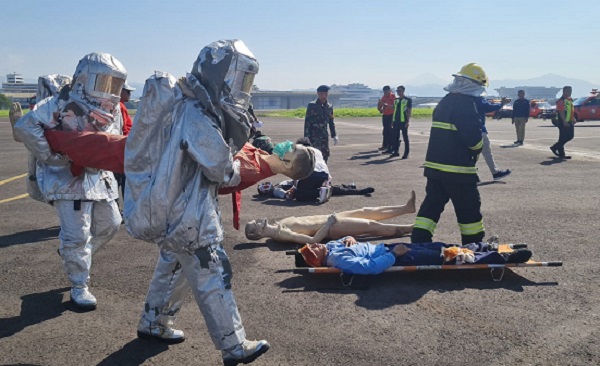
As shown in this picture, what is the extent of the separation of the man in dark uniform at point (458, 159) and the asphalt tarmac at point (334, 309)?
0.73 meters

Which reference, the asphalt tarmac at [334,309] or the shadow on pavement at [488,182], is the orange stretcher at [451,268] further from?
the shadow on pavement at [488,182]

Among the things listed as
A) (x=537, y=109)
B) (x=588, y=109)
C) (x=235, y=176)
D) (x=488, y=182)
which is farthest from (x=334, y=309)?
(x=537, y=109)

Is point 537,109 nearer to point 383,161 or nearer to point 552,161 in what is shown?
point 552,161

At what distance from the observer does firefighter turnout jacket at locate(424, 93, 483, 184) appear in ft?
20.0

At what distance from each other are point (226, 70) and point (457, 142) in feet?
11.8

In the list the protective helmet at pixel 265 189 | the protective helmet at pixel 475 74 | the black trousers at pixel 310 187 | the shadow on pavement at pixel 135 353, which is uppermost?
the protective helmet at pixel 475 74

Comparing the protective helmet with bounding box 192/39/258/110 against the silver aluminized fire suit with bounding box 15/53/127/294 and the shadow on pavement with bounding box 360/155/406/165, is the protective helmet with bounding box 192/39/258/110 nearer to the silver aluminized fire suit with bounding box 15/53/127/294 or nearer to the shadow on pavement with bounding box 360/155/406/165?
the silver aluminized fire suit with bounding box 15/53/127/294

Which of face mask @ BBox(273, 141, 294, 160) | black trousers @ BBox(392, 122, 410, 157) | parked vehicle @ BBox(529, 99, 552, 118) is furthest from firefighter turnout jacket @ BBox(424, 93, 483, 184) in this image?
parked vehicle @ BBox(529, 99, 552, 118)

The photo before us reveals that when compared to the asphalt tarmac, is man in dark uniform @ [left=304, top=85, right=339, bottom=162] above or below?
above

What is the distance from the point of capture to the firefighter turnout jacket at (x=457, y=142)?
20.0 ft

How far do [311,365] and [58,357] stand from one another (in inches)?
71.7

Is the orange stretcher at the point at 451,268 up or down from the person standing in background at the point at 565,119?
down

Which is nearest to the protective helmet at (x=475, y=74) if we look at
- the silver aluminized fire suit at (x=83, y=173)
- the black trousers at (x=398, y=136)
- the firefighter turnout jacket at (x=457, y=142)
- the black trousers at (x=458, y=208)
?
the firefighter turnout jacket at (x=457, y=142)

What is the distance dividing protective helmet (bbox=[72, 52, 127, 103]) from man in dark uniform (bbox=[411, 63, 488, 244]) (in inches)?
138
